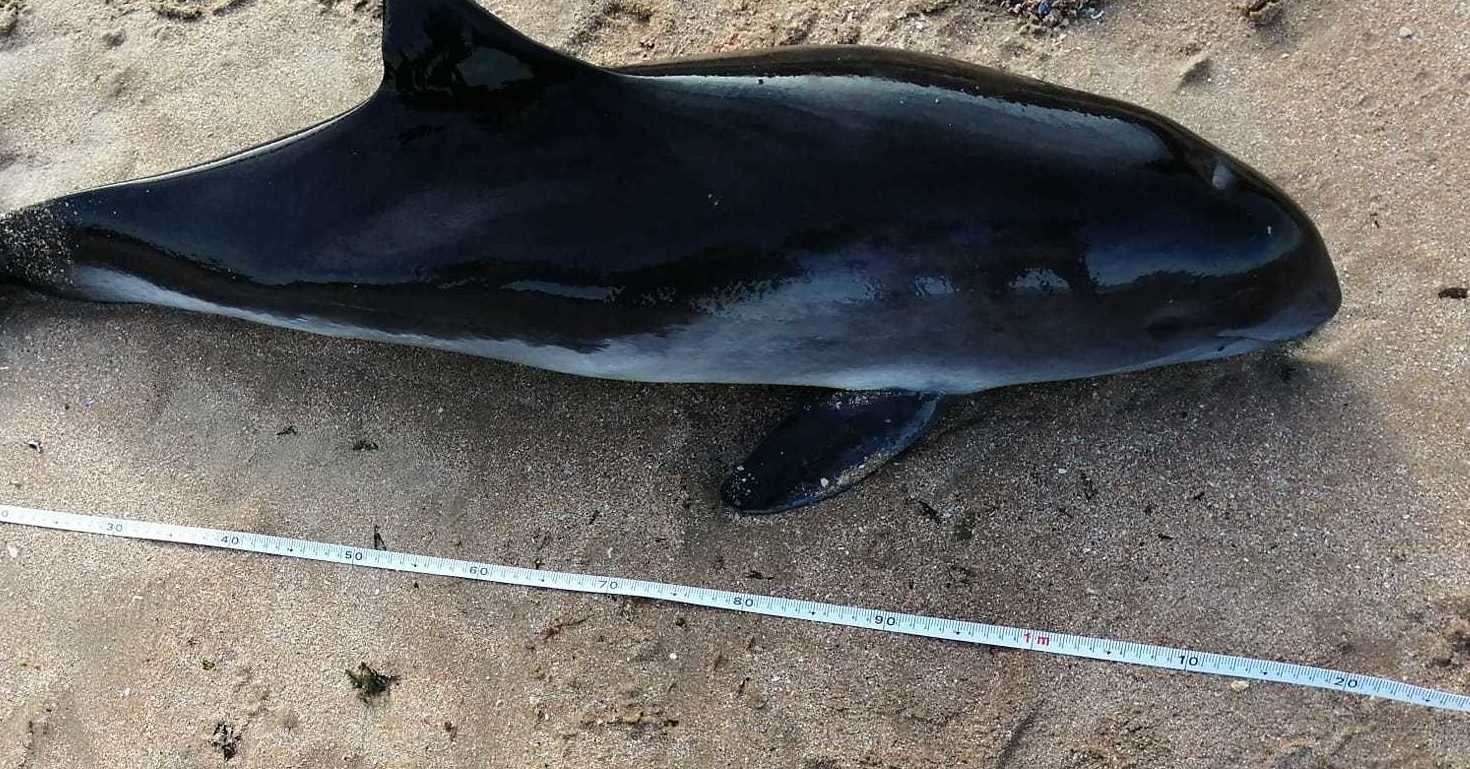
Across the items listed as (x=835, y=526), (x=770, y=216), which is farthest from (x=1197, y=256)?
(x=835, y=526)

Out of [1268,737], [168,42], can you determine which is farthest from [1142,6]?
[168,42]

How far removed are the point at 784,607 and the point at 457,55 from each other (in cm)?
227

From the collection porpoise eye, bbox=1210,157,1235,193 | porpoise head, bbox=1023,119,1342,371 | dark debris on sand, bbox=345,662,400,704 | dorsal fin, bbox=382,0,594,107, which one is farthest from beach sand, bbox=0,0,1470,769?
dorsal fin, bbox=382,0,594,107

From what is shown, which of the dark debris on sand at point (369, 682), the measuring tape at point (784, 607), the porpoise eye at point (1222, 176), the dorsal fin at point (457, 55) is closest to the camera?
the dorsal fin at point (457, 55)

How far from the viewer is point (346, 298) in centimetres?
343

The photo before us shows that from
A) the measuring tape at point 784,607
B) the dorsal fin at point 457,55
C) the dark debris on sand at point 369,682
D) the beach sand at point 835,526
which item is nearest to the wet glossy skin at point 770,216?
the dorsal fin at point 457,55

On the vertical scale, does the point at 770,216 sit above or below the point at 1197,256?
above

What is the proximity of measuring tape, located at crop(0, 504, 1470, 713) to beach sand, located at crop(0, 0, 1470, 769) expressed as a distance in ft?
0.14

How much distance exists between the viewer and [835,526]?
3648 millimetres

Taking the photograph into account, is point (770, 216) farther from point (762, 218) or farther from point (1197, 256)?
point (1197, 256)

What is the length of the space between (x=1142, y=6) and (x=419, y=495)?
12.4 feet

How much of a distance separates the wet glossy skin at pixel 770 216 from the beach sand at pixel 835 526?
49cm

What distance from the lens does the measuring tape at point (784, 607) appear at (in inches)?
132

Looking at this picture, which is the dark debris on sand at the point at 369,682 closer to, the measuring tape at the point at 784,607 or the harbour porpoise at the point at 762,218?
the measuring tape at the point at 784,607
